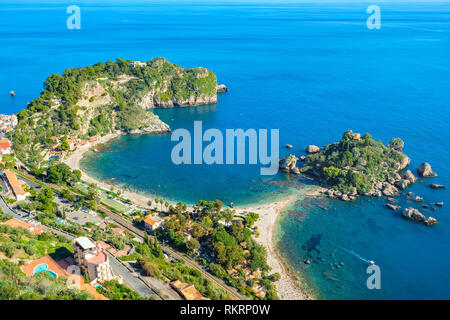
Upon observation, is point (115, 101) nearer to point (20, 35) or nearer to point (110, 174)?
point (110, 174)

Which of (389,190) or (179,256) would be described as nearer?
(179,256)

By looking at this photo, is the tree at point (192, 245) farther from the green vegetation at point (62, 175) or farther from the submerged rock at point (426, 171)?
the submerged rock at point (426, 171)

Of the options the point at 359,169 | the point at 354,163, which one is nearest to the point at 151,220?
the point at 359,169

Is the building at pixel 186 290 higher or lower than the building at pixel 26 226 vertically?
lower

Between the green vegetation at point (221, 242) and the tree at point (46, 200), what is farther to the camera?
the tree at point (46, 200)

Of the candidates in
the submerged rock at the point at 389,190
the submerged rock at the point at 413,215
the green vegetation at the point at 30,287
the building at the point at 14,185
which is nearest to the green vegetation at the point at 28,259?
the green vegetation at the point at 30,287

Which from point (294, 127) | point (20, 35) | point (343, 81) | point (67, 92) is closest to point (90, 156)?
point (67, 92)

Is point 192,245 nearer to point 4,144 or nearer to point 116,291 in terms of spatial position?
point 116,291
